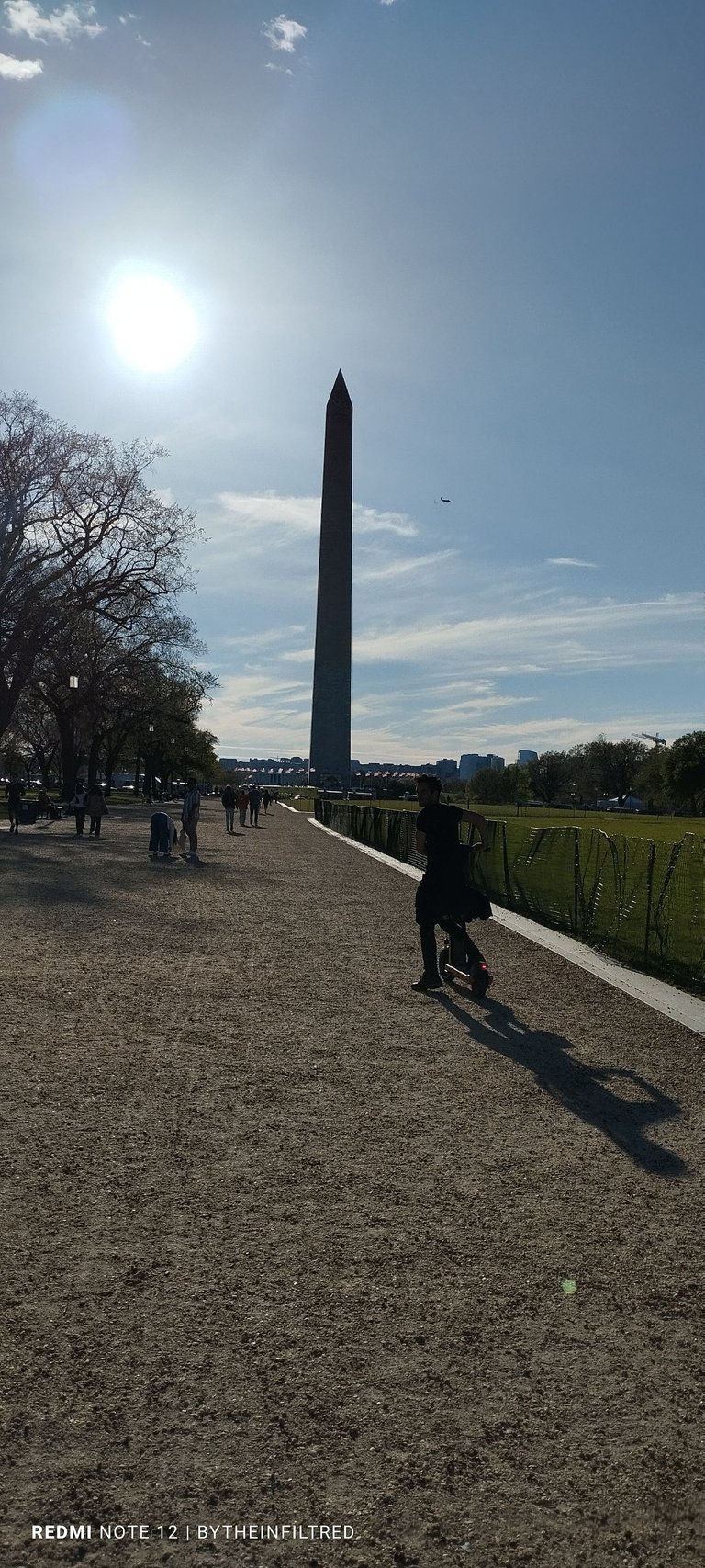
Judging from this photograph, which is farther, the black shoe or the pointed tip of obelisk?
the pointed tip of obelisk

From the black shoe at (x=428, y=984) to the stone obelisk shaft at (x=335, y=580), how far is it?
67.9 meters

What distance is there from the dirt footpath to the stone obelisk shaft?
6932 cm

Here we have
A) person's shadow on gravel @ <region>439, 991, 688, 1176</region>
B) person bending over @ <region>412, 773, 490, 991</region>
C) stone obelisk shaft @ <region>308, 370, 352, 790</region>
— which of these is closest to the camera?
person's shadow on gravel @ <region>439, 991, 688, 1176</region>

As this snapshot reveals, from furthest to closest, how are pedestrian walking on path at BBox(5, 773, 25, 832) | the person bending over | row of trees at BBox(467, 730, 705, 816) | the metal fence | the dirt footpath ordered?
row of trees at BBox(467, 730, 705, 816)
pedestrian walking on path at BBox(5, 773, 25, 832)
the metal fence
the person bending over
the dirt footpath

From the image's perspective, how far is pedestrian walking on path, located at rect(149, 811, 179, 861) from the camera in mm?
24562

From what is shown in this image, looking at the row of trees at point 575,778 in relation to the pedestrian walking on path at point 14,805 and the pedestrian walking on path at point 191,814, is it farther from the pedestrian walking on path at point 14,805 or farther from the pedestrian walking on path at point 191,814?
the pedestrian walking on path at point 191,814

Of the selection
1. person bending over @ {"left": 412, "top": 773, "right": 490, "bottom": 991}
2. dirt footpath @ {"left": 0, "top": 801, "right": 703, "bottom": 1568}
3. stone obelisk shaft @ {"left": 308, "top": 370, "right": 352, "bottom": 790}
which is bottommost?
dirt footpath @ {"left": 0, "top": 801, "right": 703, "bottom": 1568}

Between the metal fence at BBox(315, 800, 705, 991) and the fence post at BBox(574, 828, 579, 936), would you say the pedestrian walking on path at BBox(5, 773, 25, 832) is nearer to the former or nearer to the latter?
the metal fence at BBox(315, 800, 705, 991)

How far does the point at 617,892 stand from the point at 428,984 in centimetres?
498

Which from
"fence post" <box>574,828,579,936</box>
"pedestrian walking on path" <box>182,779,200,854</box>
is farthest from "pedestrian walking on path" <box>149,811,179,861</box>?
"fence post" <box>574,828,579,936</box>

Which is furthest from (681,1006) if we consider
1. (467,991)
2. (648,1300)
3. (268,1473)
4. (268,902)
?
(268,902)

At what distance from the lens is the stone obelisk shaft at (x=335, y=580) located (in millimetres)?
75688

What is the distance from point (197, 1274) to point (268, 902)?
12224mm

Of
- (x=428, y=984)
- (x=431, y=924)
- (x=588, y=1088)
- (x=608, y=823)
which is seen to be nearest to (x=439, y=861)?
(x=431, y=924)
